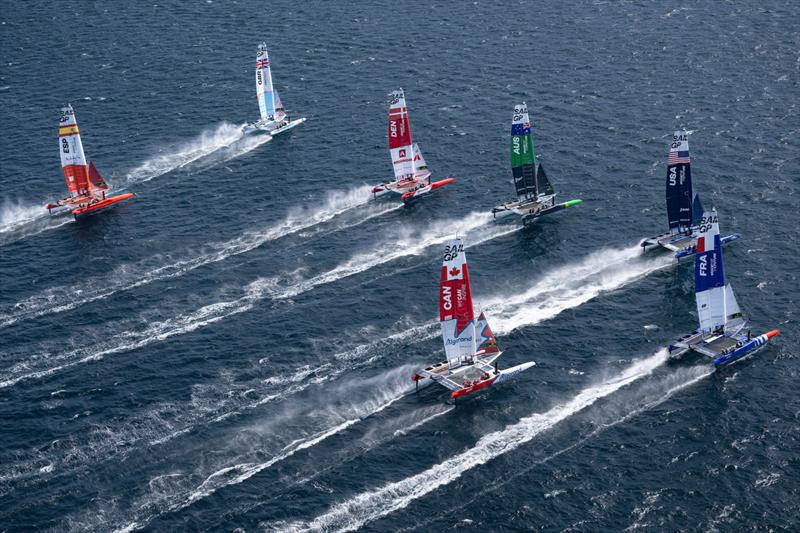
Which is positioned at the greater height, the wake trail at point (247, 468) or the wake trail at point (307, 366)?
the wake trail at point (307, 366)

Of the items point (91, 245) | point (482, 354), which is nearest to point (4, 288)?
point (91, 245)

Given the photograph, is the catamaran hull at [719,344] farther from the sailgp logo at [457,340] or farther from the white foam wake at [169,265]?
the white foam wake at [169,265]

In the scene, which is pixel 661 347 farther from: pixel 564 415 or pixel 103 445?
pixel 103 445

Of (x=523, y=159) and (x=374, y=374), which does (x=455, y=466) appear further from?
(x=523, y=159)

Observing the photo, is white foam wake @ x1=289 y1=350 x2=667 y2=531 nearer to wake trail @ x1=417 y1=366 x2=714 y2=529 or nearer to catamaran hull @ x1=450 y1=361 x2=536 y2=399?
wake trail @ x1=417 y1=366 x2=714 y2=529

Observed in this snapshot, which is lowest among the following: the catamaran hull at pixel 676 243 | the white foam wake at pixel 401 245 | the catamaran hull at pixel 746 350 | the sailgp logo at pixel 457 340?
the catamaran hull at pixel 746 350

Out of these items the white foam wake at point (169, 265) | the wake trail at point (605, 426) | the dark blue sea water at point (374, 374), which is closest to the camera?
the dark blue sea water at point (374, 374)

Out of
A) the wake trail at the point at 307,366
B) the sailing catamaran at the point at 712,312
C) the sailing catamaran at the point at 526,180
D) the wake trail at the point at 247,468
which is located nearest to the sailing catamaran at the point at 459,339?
the wake trail at the point at 247,468
